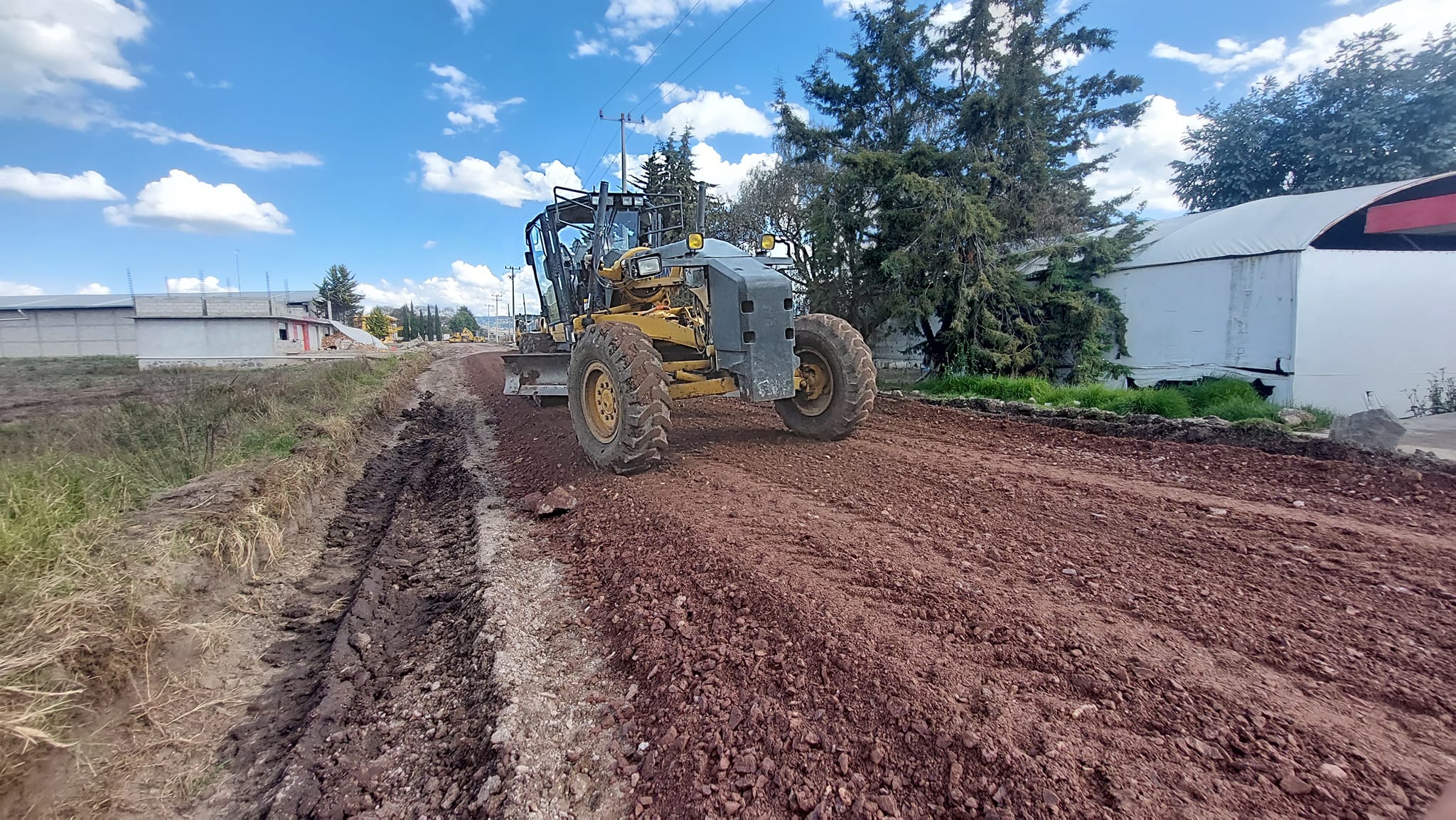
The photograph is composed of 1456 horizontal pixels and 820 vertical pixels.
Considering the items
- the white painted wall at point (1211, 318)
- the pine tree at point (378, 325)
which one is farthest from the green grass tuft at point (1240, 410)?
the pine tree at point (378, 325)

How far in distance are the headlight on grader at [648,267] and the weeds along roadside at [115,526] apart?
12.6ft

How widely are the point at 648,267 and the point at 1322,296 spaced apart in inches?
426

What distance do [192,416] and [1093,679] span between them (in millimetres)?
10263

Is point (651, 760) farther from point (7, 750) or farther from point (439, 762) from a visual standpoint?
point (7, 750)

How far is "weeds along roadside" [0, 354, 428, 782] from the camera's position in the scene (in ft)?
8.53

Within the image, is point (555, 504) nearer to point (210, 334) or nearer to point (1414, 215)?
point (1414, 215)

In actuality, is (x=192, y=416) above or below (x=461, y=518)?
above

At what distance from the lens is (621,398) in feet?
18.3

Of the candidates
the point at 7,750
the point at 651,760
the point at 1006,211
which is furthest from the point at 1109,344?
the point at 7,750

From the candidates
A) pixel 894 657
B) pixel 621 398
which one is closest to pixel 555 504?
pixel 621 398

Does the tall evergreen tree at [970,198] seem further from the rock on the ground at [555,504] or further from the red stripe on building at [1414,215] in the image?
the rock on the ground at [555,504]

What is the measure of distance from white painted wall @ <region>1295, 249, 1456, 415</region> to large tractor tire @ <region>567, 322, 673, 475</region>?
10691 mm

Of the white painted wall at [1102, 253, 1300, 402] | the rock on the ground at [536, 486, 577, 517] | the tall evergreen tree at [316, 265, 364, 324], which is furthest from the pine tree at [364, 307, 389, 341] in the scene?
the rock on the ground at [536, 486, 577, 517]

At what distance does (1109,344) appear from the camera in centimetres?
1277
